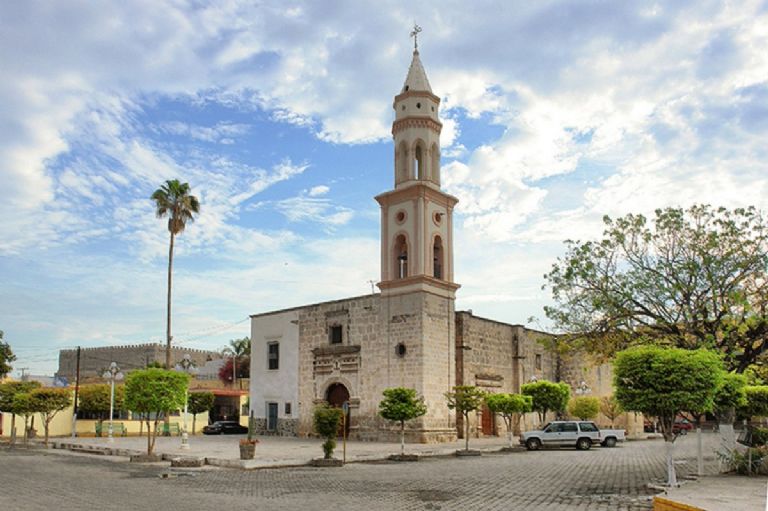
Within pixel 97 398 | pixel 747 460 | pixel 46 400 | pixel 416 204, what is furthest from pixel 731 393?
pixel 97 398

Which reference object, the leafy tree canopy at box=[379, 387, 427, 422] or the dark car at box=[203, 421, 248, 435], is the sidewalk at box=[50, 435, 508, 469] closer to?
the leafy tree canopy at box=[379, 387, 427, 422]

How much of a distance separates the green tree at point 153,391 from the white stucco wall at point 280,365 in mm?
12998

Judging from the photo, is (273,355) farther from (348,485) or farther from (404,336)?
(348,485)

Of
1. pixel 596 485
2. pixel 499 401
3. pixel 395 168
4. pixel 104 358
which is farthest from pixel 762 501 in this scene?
pixel 104 358

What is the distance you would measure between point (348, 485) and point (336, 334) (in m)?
19.1

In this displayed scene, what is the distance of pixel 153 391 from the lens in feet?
73.0

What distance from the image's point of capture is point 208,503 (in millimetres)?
12094

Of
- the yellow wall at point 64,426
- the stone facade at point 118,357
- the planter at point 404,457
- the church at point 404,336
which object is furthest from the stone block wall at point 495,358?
the stone facade at point 118,357

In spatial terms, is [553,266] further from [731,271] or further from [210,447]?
[210,447]

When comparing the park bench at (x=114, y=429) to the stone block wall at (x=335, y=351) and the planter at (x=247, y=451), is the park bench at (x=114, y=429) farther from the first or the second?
the planter at (x=247, y=451)

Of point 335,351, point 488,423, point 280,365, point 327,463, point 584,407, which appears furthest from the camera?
point 584,407

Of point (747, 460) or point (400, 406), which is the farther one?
point (400, 406)

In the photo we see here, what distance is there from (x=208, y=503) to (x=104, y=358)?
60.4 m

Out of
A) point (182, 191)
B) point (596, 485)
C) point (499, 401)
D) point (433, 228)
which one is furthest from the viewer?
point (182, 191)
